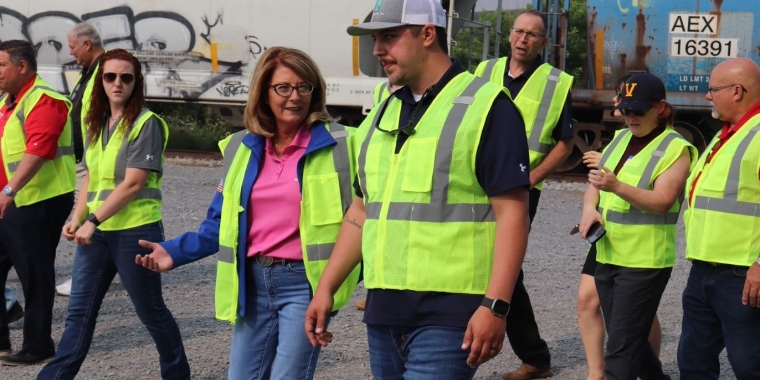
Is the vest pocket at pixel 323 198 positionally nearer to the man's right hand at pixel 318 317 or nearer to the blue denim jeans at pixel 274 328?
the blue denim jeans at pixel 274 328

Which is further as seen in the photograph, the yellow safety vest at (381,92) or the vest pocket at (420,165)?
the yellow safety vest at (381,92)

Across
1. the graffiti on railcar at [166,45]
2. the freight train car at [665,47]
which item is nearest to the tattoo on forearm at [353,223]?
the freight train car at [665,47]

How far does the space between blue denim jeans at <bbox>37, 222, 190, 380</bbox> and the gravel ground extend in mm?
647

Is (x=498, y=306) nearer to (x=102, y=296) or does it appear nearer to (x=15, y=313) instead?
(x=102, y=296)

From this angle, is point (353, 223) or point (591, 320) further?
point (591, 320)

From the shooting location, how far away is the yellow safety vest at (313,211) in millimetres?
3939

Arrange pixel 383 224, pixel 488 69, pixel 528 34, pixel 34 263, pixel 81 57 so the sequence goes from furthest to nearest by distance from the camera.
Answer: pixel 81 57, pixel 34 263, pixel 488 69, pixel 528 34, pixel 383 224

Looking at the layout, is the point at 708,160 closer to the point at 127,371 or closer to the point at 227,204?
the point at 227,204

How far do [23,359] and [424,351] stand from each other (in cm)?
379

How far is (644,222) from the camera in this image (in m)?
5.00

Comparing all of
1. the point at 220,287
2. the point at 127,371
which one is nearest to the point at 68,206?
the point at 127,371

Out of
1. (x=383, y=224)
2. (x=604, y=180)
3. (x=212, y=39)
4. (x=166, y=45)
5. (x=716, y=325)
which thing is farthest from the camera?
(x=166, y=45)

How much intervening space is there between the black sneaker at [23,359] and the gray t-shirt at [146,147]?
154cm

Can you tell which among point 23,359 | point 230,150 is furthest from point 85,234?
point 23,359
